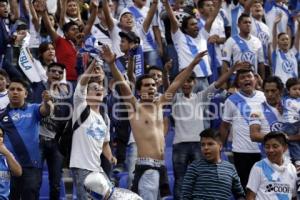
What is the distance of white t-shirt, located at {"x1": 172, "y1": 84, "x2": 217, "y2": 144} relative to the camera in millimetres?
10648

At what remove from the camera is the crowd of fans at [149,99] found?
901 cm

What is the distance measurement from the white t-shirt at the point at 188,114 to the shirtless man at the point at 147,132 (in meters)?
1.24

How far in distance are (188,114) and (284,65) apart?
297 centimetres

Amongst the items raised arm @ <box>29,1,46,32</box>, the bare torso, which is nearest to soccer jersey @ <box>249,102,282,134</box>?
the bare torso

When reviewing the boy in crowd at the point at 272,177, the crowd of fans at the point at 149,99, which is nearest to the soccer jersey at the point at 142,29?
the crowd of fans at the point at 149,99

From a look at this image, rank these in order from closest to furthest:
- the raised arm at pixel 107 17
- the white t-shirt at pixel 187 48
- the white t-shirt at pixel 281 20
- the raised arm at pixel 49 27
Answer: the raised arm at pixel 49 27 → the raised arm at pixel 107 17 → the white t-shirt at pixel 187 48 → the white t-shirt at pixel 281 20

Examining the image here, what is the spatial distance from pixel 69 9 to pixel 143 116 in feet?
14.1

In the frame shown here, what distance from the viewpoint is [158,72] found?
11.2 m

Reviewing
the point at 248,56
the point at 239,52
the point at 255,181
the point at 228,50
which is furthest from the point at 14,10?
the point at 255,181

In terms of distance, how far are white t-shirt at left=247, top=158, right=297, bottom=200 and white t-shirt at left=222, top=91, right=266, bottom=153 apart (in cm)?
136

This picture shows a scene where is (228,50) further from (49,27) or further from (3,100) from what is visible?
(3,100)

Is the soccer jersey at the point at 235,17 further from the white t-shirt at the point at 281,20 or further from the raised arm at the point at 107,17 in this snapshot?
the raised arm at the point at 107,17

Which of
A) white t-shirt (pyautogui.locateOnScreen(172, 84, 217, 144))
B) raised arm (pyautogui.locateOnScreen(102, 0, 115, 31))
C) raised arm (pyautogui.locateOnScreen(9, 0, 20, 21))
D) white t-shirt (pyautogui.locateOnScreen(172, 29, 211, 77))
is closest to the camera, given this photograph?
white t-shirt (pyautogui.locateOnScreen(172, 84, 217, 144))

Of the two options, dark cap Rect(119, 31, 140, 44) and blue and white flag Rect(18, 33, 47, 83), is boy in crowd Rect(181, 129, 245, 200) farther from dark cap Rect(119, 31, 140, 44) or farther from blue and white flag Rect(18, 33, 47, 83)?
blue and white flag Rect(18, 33, 47, 83)
